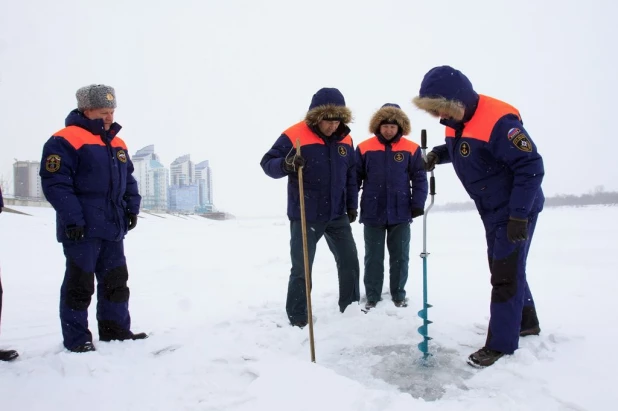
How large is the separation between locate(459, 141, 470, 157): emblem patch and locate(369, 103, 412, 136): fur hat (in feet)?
4.67

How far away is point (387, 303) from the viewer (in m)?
4.32

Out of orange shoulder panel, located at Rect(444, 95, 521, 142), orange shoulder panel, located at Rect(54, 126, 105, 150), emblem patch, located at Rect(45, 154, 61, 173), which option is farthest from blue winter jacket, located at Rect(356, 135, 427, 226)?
emblem patch, located at Rect(45, 154, 61, 173)

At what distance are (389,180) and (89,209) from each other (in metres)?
2.83

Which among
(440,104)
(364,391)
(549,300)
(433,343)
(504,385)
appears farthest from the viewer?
(549,300)

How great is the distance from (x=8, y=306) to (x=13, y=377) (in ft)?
8.26

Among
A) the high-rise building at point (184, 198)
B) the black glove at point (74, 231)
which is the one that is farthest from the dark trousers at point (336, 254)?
the high-rise building at point (184, 198)

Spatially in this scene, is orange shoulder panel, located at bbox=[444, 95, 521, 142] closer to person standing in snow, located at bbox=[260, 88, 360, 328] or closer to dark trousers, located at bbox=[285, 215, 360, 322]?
person standing in snow, located at bbox=[260, 88, 360, 328]

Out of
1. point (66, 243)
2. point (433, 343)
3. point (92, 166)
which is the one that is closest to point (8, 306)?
point (66, 243)

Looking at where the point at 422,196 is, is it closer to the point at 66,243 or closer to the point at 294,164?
the point at 294,164

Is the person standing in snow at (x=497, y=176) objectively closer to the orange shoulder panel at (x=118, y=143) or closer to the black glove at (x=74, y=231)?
the orange shoulder panel at (x=118, y=143)

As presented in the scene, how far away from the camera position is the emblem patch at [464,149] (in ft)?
9.69

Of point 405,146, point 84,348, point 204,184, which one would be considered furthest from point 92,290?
point 204,184

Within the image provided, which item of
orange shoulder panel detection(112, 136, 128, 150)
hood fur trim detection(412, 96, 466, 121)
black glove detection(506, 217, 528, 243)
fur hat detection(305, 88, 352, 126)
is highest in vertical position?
fur hat detection(305, 88, 352, 126)

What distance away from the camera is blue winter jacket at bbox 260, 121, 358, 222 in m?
3.80
